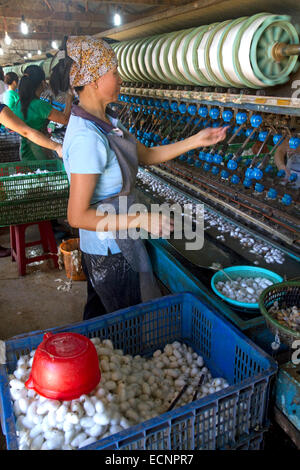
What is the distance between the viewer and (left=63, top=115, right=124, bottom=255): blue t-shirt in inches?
61.9

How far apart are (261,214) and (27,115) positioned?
9.34ft

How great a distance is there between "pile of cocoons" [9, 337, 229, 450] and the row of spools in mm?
1616

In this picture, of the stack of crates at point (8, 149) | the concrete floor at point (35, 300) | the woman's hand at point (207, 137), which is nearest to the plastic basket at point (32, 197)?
the concrete floor at point (35, 300)

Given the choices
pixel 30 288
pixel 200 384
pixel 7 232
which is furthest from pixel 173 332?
pixel 7 232

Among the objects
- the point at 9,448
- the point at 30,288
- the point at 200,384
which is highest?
the point at 9,448

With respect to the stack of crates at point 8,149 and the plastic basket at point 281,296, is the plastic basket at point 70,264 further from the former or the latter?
the stack of crates at point 8,149

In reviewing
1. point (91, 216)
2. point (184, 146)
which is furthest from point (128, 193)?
point (184, 146)

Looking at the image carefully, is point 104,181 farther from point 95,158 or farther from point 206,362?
point 206,362

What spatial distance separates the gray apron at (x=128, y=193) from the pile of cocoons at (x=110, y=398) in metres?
0.42

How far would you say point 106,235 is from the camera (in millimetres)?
1887

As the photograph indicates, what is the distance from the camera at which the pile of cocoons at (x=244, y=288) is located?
6.30 ft

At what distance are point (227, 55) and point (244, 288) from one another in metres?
1.44

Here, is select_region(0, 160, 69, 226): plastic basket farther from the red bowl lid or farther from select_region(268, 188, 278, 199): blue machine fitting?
the red bowl lid

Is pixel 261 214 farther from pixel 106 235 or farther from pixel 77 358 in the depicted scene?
pixel 77 358
